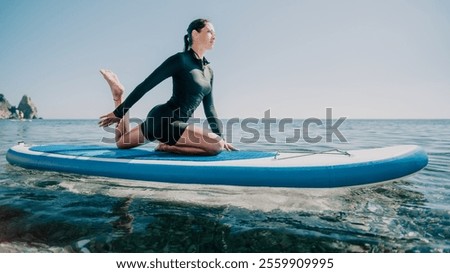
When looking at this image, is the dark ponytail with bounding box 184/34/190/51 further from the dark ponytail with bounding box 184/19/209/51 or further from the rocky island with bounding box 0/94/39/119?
the rocky island with bounding box 0/94/39/119

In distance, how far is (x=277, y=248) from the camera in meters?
2.33

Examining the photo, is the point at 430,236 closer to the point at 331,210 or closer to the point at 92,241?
the point at 331,210

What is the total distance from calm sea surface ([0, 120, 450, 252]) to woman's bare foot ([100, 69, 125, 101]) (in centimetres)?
127

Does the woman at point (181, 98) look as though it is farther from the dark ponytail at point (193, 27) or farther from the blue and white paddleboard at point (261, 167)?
the blue and white paddleboard at point (261, 167)

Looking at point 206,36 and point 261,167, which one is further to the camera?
point 206,36

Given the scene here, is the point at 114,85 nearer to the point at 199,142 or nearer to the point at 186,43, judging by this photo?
the point at 186,43

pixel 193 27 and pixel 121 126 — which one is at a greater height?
pixel 193 27

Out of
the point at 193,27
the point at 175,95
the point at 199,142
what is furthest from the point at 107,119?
the point at 193,27

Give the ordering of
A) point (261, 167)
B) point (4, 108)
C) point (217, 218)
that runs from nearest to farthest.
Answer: point (217, 218)
point (261, 167)
point (4, 108)

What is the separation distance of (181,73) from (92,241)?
236cm

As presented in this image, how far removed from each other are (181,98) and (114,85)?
1.13m

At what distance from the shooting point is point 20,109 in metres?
113

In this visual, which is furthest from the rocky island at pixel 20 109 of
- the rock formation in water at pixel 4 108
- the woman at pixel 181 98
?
the woman at pixel 181 98
